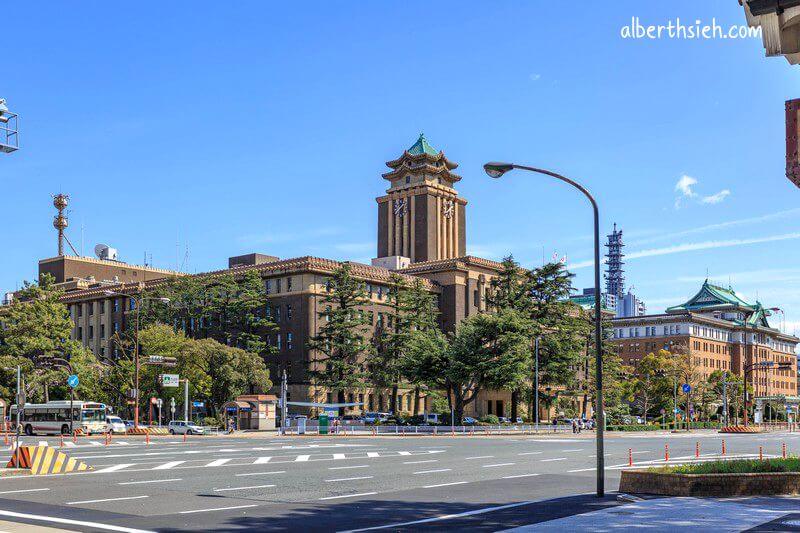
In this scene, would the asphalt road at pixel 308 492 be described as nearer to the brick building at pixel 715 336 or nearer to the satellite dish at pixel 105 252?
the satellite dish at pixel 105 252

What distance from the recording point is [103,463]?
109ft

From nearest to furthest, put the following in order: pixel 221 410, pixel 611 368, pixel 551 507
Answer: pixel 551 507 → pixel 221 410 → pixel 611 368

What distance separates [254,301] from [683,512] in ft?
277

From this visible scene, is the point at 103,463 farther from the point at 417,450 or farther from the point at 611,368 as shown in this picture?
the point at 611,368

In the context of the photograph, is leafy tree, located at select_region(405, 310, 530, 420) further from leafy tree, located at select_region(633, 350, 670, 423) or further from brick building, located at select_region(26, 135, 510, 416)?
leafy tree, located at select_region(633, 350, 670, 423)

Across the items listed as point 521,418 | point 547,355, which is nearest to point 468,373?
point 547,355

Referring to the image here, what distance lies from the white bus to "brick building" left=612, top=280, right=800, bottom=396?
11055cm

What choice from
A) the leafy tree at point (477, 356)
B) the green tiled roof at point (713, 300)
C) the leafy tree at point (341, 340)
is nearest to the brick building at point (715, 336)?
the green tiled roof at point (713, 300)

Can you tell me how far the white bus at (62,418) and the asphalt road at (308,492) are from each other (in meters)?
31.8

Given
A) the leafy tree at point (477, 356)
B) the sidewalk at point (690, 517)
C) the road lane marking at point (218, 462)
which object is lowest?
the road lane marking at point (218, 462)

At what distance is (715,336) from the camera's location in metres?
169

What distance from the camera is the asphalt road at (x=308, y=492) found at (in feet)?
57.0

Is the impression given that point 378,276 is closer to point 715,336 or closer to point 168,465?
point 168,465

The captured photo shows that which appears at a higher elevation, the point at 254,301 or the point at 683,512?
the point at 254,301
